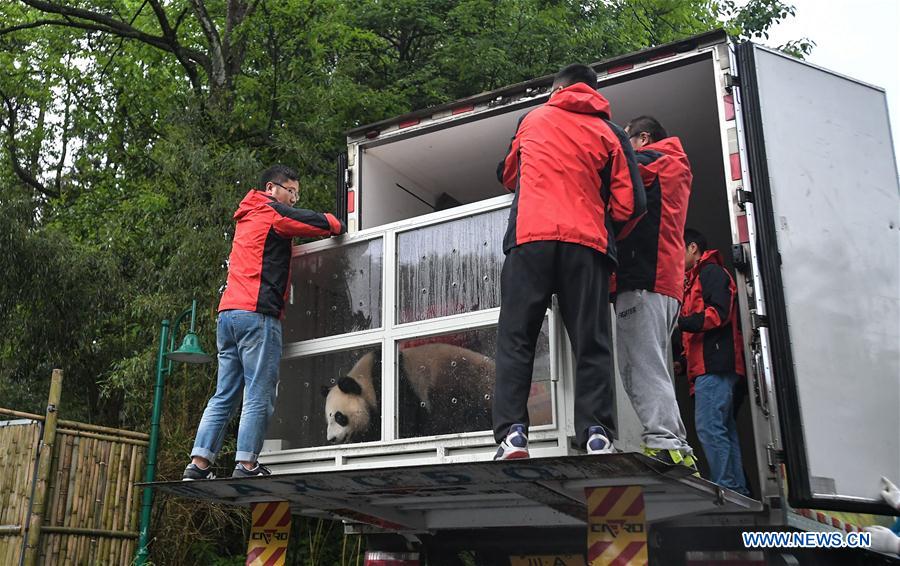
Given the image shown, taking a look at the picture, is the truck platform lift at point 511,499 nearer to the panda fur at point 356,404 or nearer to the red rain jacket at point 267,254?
the panda fur at point 356,404

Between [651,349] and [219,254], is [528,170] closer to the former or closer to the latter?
[651,349]

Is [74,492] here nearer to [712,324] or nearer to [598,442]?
[712,324]

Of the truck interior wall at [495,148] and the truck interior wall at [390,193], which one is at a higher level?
the truck interior wall at [495,148]

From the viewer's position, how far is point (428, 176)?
650 cm

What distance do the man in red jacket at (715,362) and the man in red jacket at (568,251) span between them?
126cm

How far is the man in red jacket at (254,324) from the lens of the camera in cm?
482

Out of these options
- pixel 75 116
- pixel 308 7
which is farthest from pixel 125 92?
pixel 308 7

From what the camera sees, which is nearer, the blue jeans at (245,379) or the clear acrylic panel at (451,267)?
the clear acrylic panel at (451,267)

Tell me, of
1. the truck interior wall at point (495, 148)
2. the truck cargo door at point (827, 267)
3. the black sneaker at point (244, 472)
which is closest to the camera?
the truck cargo door at point (827, 267)

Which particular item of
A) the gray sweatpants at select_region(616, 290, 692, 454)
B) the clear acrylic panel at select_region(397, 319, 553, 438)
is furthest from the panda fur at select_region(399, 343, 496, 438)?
the gray sweatpants at select_region(616, 290, 692, 454)

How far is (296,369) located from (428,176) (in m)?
1.92

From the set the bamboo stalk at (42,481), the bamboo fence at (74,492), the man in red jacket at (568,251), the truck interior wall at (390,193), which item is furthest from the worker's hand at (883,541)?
the bamboo fence at (74,492)

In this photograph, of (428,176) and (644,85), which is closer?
(644,85)

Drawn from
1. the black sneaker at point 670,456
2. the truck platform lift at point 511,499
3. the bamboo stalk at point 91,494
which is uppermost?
the bamboo stalk at point 91,494
